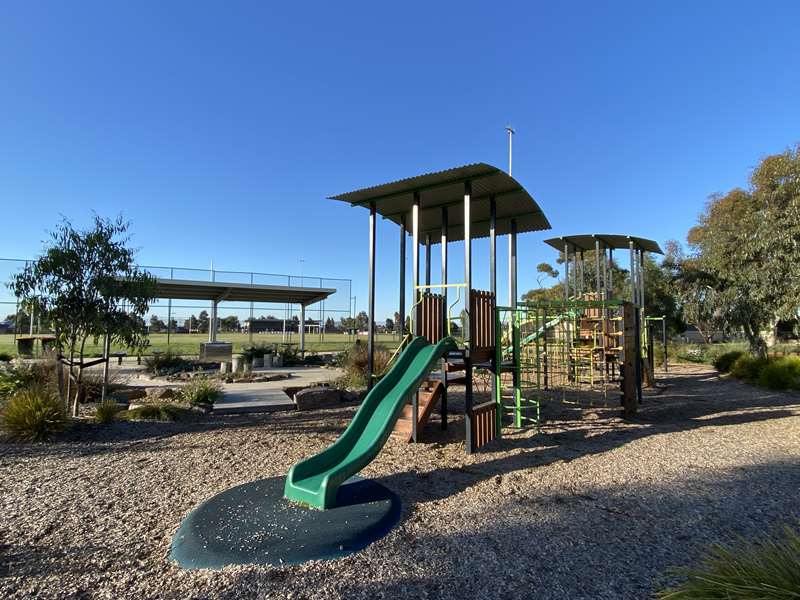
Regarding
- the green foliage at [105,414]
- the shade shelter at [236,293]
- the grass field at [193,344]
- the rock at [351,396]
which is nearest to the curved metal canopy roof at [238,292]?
the shade shelter at [236,293]

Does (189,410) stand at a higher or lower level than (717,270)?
lower

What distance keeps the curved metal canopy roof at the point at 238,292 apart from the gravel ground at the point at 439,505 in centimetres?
1606

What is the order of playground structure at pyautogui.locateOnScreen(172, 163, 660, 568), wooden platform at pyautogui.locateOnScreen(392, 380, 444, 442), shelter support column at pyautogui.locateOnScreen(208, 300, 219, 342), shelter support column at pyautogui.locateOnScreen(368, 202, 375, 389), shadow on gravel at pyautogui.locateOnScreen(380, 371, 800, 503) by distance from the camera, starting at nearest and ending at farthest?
playground structure at pyautogui.locateOnScreen(172, 163, 660, 568)
shadow on gravel at pyautogui.locateOnScreen(380, 371, 800, 503)
wooden platform at pyautogui.locateOnScreen(392, 380, 444, 442)
shelter support column at pyautogui.locateOnScreen(368, 202, 375, 389)
shelter support column at pyautogui.locateOnScreen(208, 300, 219, 342)

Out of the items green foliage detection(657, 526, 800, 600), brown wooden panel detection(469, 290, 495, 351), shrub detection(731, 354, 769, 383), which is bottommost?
green foliage detection(657, 526, 800, 600)

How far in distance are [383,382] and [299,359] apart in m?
15.9

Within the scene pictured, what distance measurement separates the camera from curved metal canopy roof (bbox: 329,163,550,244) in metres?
6.41

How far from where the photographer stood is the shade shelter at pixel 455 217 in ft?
20.6

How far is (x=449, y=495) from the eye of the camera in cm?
449

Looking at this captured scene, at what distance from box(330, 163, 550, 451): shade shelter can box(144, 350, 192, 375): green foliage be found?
10.7 m

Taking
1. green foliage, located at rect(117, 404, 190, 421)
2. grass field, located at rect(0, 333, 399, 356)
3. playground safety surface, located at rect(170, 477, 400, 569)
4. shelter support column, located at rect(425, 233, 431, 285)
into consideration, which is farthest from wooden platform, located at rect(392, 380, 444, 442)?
grass field, located at rect(0, 333, 399, 356)

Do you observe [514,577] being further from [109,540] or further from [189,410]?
[189,410]

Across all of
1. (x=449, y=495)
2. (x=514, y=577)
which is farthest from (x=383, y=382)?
(x=514, y=577)

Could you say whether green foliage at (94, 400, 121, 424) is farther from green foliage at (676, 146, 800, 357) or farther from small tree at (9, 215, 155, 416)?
green foliage at (676, 146, 800, 357)

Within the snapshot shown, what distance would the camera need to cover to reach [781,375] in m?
12.0
